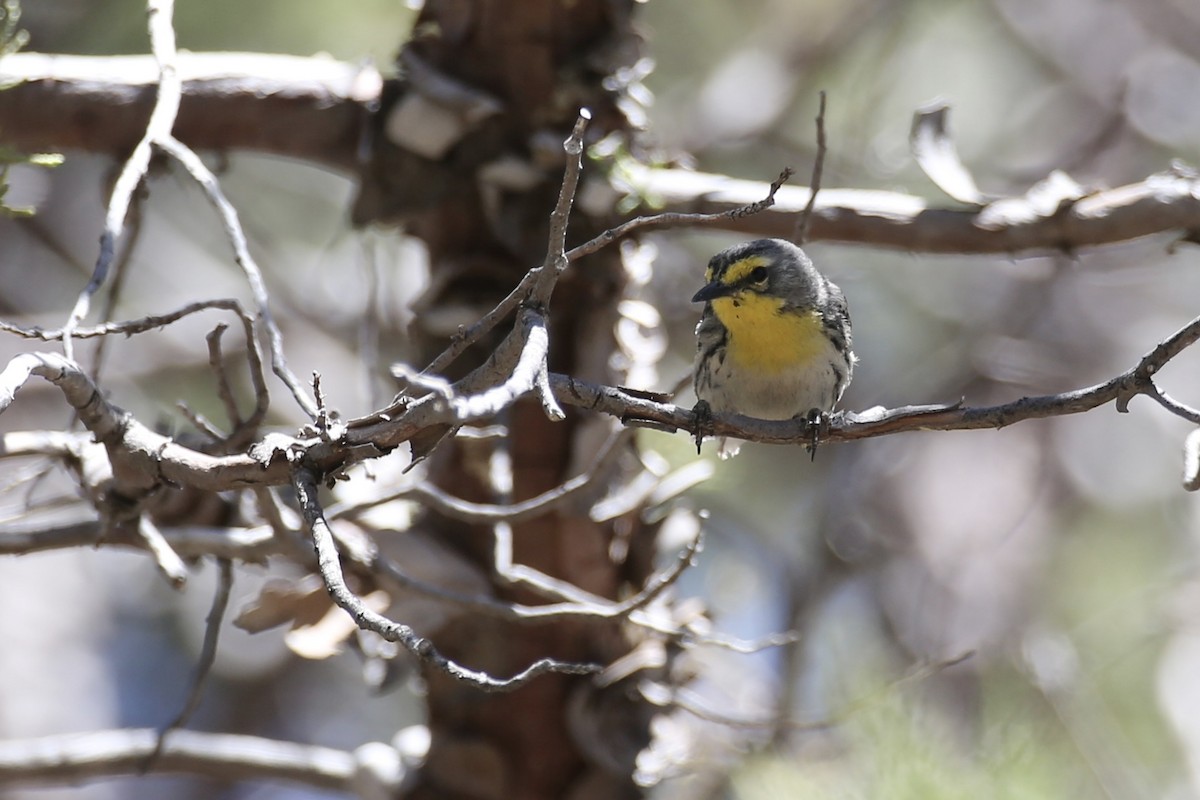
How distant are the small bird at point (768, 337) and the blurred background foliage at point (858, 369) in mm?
1225

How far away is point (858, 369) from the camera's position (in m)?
6.32

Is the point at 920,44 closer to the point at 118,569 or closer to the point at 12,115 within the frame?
the point at 12,115

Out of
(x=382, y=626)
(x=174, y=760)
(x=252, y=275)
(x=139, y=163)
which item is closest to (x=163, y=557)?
(x=252, y=275)

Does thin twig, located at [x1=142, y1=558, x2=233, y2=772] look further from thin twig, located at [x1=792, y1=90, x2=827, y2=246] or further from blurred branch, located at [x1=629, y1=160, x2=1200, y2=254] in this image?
thin twig, located at [x1=792, y1=90, x2=827, y2=246]

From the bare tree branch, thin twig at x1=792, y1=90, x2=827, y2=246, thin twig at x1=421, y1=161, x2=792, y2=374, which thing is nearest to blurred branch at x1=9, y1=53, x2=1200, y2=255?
thin twig at x1=792, y1=90, x2=827, y2=246

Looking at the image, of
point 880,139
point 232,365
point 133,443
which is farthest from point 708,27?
point 133,443

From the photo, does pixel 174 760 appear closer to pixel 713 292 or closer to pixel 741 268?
pixel 713 292

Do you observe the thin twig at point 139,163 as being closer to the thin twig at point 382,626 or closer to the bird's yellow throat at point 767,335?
the thin twig at point 382,626

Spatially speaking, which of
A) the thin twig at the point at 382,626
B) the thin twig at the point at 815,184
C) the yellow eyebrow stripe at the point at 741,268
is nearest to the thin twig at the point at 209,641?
the thin twig at the point at 382,626

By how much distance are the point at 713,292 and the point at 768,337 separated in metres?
0.22

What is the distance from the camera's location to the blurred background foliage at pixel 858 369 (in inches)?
210

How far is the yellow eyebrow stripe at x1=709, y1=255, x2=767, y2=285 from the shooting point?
3689mm

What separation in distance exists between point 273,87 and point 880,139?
10.9 feet

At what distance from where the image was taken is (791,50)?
6.06m
